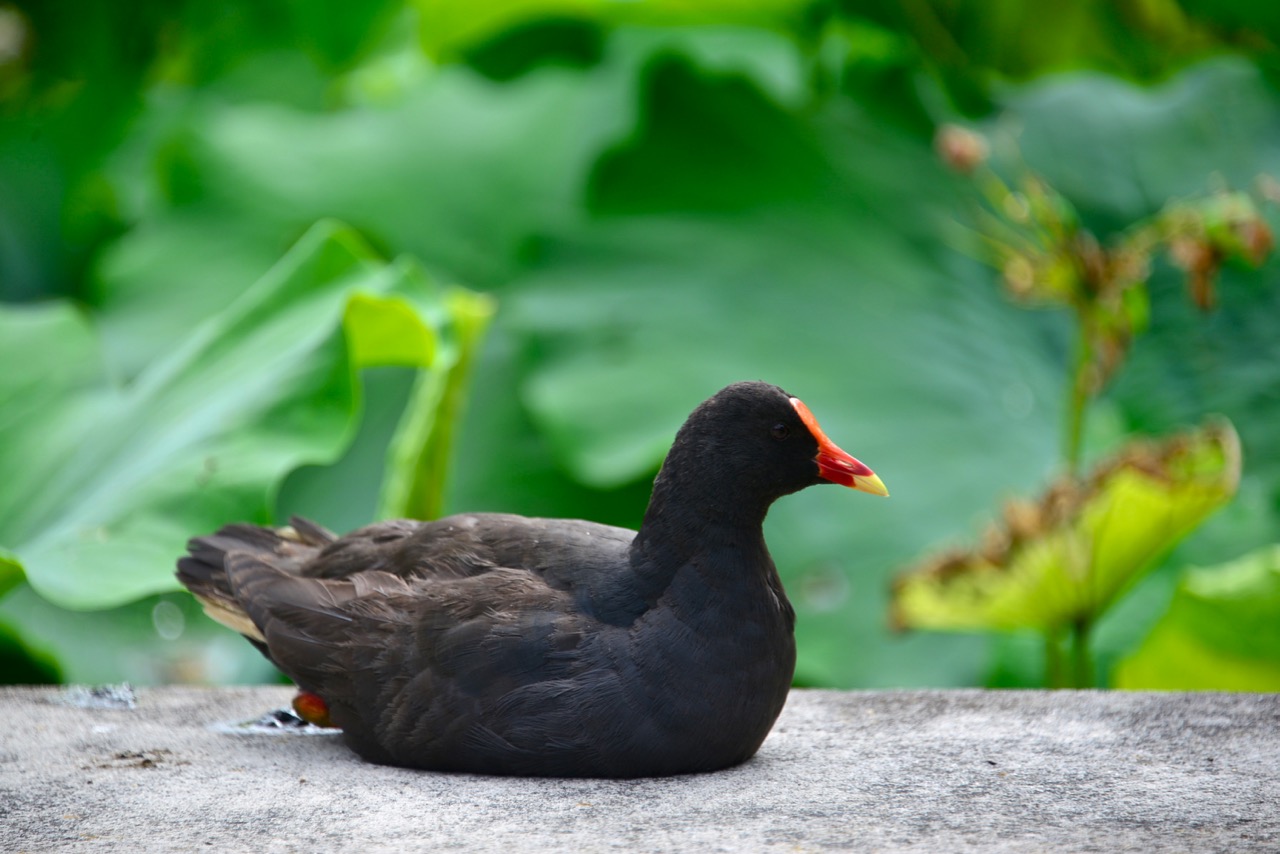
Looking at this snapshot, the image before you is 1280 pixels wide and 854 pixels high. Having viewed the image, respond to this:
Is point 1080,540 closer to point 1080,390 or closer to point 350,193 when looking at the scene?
point 1080,390

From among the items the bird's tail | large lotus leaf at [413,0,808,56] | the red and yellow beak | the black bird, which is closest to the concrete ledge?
the black bird

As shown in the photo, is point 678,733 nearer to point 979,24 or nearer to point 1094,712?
point 1094,712

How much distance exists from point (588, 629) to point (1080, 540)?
3.31ft

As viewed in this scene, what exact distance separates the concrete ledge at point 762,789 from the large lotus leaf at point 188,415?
0.93 ft

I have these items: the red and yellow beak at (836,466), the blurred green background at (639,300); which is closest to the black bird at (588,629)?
the red and yellow beak at (836,466)

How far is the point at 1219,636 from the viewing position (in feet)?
8.52

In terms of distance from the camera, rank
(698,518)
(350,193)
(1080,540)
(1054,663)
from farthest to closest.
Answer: (350,193)
(1054,663)
(1080,540)
(698,518)

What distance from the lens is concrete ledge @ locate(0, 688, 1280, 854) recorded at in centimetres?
160

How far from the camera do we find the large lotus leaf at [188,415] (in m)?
2.28

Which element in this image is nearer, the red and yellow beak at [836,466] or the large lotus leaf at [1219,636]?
the red and yellow beak at [836,466]

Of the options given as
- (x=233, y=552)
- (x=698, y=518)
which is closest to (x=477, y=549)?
(x=698, y=518)

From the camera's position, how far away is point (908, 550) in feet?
10.1

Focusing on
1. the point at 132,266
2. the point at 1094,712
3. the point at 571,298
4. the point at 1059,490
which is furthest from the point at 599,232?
the point at 1094,712

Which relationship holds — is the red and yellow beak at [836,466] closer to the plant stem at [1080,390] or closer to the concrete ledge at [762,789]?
the concrete ledge at [762,789]
